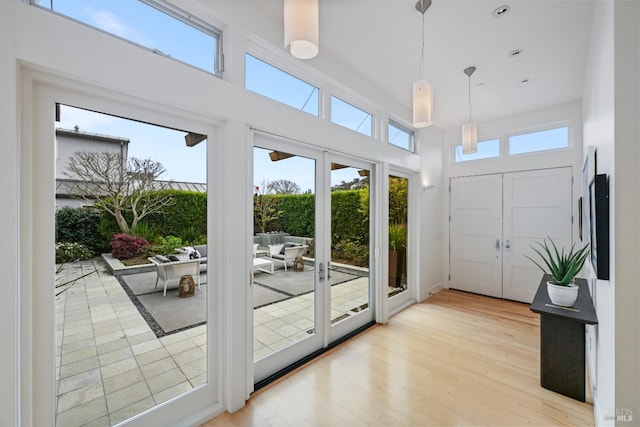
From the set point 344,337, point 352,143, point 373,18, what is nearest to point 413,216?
point 352,143

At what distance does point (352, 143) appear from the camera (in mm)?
3291

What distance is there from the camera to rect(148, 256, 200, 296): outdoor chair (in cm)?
199

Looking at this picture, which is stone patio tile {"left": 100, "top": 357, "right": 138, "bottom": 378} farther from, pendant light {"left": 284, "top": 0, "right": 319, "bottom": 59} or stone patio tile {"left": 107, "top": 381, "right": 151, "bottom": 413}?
pendant light {"left": 284, "top": 0, "right": 319, "bottom": 59}

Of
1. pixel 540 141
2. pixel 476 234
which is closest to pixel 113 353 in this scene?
pixel 476 234

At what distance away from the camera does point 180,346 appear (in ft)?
6.62

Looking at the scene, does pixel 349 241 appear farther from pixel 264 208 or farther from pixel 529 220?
pixel 529 220

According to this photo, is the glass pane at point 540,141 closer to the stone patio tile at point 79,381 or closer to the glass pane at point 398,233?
the glass pane at point 398,233

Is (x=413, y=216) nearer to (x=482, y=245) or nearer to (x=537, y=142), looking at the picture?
(x=482, y=245)

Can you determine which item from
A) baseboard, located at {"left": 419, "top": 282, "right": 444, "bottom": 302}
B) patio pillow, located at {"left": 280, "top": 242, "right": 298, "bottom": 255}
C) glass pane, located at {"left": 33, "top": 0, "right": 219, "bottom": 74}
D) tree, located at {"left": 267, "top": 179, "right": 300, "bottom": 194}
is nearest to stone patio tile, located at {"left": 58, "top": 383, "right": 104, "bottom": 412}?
patio pillow, located at {"left": 280, "top": 242, "right": 298, "bottom": 255}

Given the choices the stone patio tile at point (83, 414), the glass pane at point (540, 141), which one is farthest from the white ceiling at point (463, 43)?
the stone patio tile at point (83, 414)

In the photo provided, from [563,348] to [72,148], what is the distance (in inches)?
156

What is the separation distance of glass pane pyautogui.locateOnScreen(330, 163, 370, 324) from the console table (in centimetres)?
188

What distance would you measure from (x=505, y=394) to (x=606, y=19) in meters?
2.85
